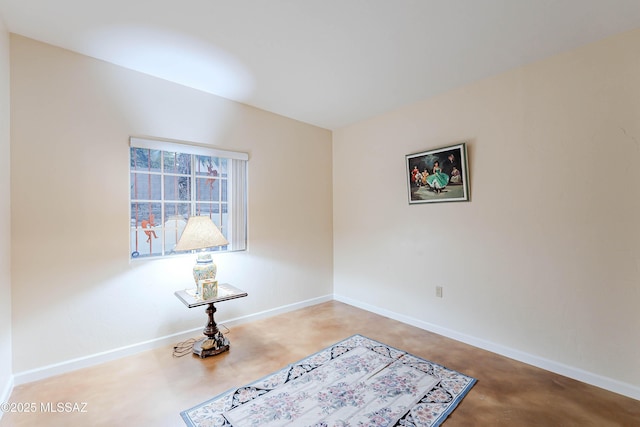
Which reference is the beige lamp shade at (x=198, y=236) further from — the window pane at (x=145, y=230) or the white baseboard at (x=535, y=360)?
the white baseboard at (x=535, y=360)

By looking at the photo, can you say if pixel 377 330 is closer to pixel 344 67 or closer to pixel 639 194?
pixel 639 194

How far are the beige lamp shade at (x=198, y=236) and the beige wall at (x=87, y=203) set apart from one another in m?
0.56

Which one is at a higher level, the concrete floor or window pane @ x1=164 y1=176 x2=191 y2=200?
window pane @ x1=164 y1=176 x2=191 y2=200

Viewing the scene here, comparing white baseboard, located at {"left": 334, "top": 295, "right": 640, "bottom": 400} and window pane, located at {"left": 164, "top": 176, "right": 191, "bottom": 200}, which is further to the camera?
window pane, located at {"left": 164, "top": 176, "right": 191, "bottom": 200}

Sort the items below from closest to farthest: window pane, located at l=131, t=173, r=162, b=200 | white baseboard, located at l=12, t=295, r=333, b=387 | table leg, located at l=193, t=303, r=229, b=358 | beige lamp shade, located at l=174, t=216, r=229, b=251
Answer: white baseboard, located at l=12, t=295, r=333, b=387, beige lamp shade, located at l=174, t=216, r=229, b=251, table leg, located at l=193, t=303, r=229, b=358, window pane, located at l=131, t=173, r=162, b=200

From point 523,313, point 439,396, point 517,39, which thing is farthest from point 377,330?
point 517,39

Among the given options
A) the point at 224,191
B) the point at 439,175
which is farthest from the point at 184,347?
the point at 439,175

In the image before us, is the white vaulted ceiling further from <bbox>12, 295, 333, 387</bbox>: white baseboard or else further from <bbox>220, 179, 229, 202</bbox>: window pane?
<bbox>12, 295, 333, 387</bbox>: white baseboard

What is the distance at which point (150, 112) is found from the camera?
8.86 ft

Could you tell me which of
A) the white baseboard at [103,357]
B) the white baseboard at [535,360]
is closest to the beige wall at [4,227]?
the white baseboard at [103,357]

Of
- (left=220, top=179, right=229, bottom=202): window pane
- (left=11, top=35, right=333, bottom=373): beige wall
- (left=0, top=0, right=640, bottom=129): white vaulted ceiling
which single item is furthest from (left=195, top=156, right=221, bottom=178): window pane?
(left=0, top=0, right=640, bottom=129): white vaulted ceiling

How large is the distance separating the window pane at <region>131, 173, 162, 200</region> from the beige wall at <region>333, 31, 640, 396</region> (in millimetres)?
2553

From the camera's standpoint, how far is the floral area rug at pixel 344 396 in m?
1.76

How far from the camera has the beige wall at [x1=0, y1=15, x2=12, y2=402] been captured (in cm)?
→ 193
